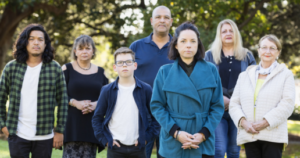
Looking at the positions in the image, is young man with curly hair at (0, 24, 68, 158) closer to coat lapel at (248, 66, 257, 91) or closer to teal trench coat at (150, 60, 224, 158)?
teal trench coat at (150, 60, 224, 158)

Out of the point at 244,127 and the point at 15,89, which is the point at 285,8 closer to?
the point at 244,127

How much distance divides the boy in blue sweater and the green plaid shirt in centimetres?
53

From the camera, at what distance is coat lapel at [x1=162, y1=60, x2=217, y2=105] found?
3047 millimetres

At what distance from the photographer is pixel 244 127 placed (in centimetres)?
364

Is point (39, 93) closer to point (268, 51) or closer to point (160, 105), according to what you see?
point (160, 105)

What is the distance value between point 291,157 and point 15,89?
8796 millimetres

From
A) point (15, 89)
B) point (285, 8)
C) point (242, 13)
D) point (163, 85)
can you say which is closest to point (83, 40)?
point (15, 89)

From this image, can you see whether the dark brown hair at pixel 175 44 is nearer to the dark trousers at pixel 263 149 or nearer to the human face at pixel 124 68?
the human face at pixel 124 68

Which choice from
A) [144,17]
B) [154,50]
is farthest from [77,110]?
[144,17]

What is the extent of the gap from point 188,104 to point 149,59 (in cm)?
149

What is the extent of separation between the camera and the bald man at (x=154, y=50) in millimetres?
4359

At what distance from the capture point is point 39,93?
356cm

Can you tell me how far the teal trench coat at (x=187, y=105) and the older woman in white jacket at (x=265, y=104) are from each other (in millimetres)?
678

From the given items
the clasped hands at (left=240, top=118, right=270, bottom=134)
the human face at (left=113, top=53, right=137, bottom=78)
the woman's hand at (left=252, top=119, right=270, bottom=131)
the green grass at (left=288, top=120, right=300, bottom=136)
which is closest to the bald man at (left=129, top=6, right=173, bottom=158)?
the human face at (left=113, top=53, right=137, bottom=78)
